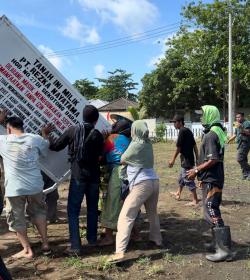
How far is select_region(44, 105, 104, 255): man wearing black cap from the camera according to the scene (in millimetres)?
5633

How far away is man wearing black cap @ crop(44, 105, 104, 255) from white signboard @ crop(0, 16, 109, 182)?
48 cm

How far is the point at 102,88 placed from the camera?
81.4 meters

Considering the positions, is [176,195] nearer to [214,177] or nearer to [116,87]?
[214,177]

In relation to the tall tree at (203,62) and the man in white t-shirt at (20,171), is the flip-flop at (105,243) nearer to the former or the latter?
the man in white t-shirt at (20,171)

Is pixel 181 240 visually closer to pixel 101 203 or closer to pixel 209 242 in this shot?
pixel 209 242

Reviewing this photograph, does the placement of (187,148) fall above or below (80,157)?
above

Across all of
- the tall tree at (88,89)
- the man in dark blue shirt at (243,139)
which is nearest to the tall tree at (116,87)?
the tall tree at (88,89)

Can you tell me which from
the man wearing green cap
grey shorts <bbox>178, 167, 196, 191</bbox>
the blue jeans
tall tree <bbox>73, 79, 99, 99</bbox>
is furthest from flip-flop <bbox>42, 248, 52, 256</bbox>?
tall tree <bbox>73, 79, 99, 99</bbox>

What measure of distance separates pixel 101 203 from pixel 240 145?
21.2 feet

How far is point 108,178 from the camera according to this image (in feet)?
20.0

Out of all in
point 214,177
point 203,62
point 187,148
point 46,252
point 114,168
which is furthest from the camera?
point 203,62

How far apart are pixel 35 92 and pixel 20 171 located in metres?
1.15

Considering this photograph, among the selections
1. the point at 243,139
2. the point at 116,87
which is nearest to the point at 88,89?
the point at 116,87

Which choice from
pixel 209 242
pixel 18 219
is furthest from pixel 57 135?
pixel 209 242
